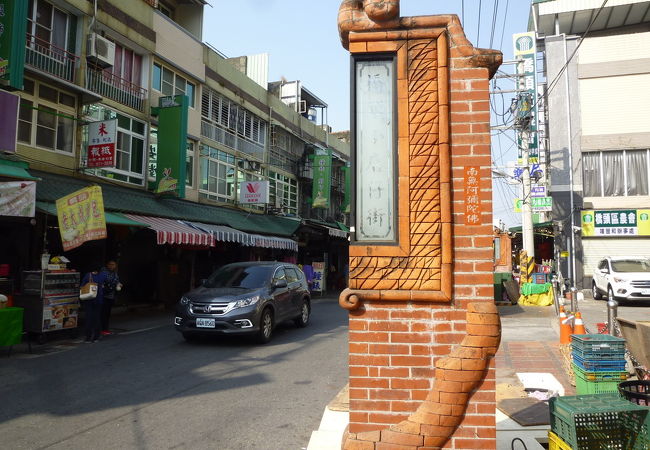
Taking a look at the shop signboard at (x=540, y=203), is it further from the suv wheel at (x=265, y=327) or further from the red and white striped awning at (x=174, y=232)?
the suv wheel at (x=265, y=327)

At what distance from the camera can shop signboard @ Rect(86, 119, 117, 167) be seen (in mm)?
13398

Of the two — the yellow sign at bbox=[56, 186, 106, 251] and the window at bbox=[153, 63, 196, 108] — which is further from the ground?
the window at bbox=[153, 63, 196, 108]

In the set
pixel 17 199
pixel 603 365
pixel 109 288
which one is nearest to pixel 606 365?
pixel 603 365

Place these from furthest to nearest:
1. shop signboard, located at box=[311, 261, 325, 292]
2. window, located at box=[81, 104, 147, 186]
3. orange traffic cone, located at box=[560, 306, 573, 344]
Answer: shop signboard, located at box=[311, 261, 325, 292] < window, located at box=[81, 104, 147, 186] < orange traffic cone, located at box=[560, 306, 573, 344]

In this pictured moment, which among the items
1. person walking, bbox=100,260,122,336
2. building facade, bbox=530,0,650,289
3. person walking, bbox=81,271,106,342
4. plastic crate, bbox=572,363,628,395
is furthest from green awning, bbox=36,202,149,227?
building facade, bbox=530,0,650,289

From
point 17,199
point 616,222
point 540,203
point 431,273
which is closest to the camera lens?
point 431,273

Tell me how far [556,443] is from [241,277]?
793 centimetres

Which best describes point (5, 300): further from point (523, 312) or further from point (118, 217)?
point (523, 312)

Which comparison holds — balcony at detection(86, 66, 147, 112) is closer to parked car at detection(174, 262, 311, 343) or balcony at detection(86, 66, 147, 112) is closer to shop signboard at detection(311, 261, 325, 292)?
parked car at detection(174, 262, 311, 343)

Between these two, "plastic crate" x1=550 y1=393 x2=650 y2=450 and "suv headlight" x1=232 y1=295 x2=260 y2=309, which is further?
"suv headlight" x1=232 y1=295 x2=260 y2=309

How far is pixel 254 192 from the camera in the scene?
72.7 feet

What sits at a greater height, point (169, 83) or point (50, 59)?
point (169, 83)

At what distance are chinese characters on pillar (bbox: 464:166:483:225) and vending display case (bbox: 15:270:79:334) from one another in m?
9.09

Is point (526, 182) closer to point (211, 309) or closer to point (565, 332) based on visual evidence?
point (565, 332)
